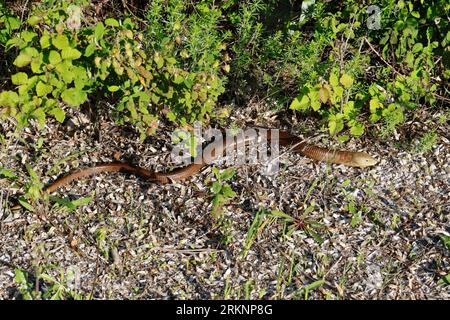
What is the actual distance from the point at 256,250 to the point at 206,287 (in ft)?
1.32

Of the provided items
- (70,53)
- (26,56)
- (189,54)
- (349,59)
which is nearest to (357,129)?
(349,59)

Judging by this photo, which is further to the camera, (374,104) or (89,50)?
(374,104)

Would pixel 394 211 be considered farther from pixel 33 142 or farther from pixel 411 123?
pixel 33 142

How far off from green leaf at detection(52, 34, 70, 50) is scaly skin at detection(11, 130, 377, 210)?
88cm

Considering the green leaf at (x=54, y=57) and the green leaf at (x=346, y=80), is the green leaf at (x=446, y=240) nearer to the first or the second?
the green leaf at (x=346, y=80)

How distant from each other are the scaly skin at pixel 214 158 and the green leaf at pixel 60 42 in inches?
34.6

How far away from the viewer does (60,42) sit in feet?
14.3

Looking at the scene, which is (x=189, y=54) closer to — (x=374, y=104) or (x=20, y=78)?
(x=20, y=78)

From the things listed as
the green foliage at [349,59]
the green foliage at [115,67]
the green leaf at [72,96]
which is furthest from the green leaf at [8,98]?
the green foliage at [349,59]

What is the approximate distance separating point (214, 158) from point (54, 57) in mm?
1311

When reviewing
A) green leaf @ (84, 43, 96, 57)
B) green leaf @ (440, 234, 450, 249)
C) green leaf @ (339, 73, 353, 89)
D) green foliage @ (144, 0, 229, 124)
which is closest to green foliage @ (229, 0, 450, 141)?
green leaf @ (339, 73, 353, 89)

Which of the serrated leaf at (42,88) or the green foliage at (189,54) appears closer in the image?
the serrated leaf at (42,88)

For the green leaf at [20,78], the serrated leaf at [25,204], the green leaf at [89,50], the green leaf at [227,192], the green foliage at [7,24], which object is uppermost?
the green foliage at [7,24]

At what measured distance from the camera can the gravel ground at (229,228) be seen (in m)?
4.24
